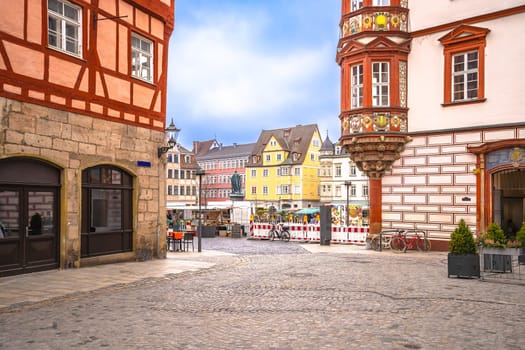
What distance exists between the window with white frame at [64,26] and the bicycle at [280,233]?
17.0m

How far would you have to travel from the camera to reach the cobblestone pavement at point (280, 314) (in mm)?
7043


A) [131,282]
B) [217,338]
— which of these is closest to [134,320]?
[217,338]

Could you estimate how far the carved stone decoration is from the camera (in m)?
21.1

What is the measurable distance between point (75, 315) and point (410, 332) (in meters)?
5.19

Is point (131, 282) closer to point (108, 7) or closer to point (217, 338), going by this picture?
point (217, 338)

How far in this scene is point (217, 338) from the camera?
23.7 ft

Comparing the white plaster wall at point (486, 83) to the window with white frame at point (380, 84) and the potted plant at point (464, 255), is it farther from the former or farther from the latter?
the potted plant at point (464, 255)

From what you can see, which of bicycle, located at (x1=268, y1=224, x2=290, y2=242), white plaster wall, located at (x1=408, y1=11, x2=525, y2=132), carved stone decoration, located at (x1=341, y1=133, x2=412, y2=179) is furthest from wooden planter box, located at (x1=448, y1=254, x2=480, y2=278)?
bicycle, located at (x1=268, y1=224, x2=290, y2=242)

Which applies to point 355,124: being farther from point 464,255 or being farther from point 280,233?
point 464,255

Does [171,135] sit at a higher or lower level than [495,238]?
higher

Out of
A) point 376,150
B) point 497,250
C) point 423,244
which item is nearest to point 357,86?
point 376,150

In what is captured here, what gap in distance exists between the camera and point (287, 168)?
82312 millimetres

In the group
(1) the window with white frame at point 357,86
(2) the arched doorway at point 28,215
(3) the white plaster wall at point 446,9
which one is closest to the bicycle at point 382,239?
(1) the window with white frame at point 357,86

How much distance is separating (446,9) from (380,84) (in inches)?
144
